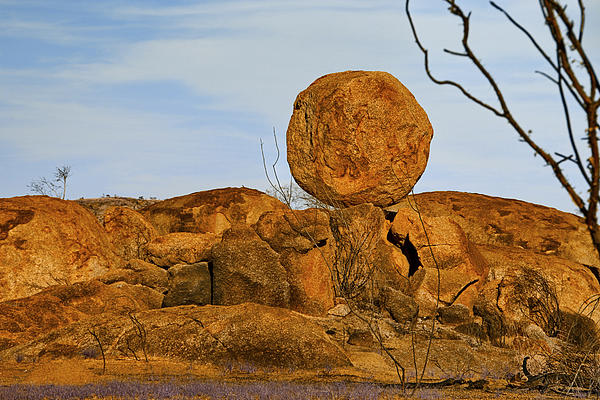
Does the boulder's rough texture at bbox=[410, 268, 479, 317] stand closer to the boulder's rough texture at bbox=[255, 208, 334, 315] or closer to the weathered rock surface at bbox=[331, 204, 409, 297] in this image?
the weathered rock surface at bbox=[331, 204, 409, 297]

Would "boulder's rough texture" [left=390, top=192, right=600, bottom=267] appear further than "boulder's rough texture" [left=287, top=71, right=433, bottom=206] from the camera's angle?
Yes

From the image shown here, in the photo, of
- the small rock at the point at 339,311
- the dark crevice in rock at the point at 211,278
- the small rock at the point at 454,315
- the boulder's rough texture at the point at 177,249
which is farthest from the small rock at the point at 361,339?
the boulder's rough texture at the point at 177,249

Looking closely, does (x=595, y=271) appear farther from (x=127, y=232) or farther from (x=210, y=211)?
(x=127, y=232)

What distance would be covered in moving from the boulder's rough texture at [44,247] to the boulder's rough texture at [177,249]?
1.14 m

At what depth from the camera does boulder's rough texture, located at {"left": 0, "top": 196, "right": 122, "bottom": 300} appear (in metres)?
15.7

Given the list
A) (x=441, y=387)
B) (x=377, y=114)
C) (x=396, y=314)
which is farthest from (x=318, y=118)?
(x=441, y=387)

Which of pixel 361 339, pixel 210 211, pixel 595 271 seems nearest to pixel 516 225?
pixel 595 271

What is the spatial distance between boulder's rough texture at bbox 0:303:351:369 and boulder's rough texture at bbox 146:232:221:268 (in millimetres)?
5663

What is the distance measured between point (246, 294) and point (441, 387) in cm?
579

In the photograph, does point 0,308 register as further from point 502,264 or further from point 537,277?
point 502,264

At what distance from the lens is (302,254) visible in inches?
611

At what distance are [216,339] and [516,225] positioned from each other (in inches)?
641

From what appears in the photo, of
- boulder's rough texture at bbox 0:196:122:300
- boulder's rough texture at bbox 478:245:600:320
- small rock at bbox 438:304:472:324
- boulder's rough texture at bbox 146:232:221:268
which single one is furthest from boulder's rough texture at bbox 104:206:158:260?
boulder's rough texture at bbox 478:245:600:320

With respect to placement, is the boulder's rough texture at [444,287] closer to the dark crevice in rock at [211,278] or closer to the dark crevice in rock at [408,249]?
the dark crevice in rock at [408,249]
